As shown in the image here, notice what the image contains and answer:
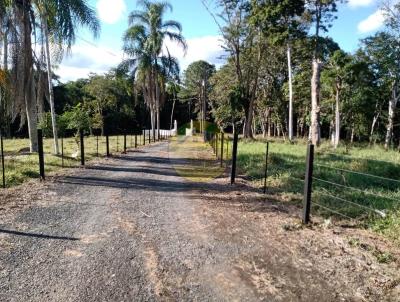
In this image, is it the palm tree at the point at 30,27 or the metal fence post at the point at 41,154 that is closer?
the metal fence post at the point at 41,154

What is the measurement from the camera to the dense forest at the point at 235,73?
46.4 ft

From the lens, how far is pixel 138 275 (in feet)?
14.5

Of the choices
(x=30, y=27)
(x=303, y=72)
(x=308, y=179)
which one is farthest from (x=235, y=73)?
(x=308, y=179)

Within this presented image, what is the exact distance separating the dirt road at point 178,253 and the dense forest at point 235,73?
26.6ft

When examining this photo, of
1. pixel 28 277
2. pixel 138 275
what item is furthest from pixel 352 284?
pixel 28 277

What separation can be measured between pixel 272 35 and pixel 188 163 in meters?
15.0

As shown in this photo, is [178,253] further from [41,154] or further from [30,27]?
[30,27]

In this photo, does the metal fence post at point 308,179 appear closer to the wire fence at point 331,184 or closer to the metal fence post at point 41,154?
the wire fence at point 331,184

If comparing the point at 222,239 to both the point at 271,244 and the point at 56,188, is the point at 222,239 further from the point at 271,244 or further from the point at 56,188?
the point at 56,188

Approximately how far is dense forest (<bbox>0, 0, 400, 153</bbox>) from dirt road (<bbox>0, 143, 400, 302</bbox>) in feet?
26.6

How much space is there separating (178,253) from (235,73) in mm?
34656

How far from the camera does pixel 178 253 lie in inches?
201

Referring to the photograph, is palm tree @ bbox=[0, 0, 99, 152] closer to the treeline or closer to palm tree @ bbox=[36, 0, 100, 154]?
palm tree @ bbox=[36, 0, 100, 154]

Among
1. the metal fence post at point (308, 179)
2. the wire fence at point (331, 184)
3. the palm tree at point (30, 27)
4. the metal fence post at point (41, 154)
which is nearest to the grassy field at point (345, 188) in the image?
the wire fence at point (331, 184)
